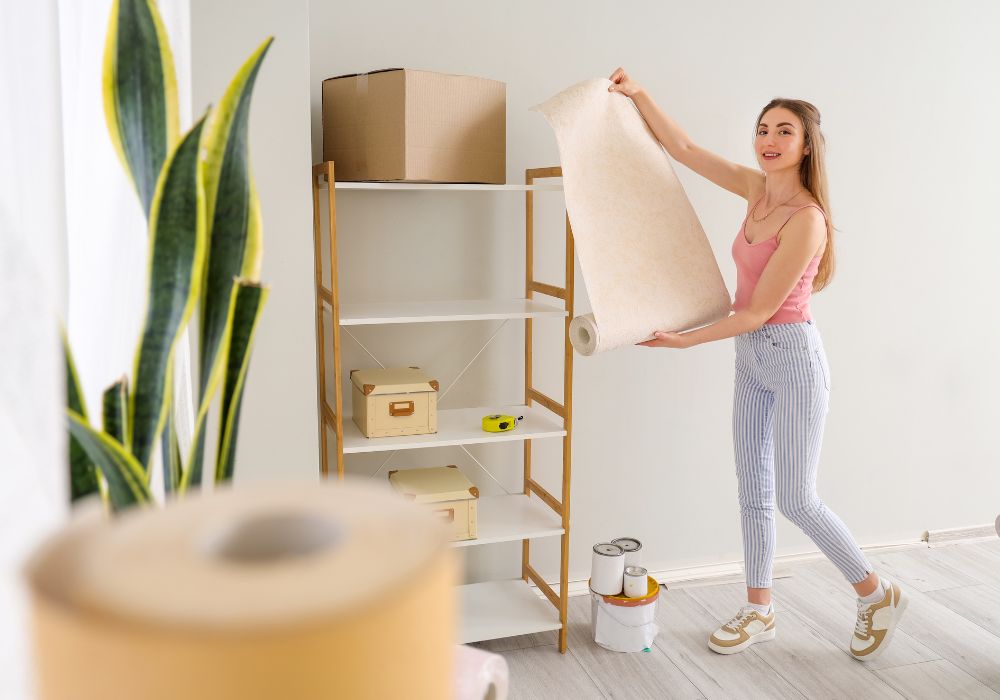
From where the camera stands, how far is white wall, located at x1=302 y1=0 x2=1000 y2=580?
2.56 m

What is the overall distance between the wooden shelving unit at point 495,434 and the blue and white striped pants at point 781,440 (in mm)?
510

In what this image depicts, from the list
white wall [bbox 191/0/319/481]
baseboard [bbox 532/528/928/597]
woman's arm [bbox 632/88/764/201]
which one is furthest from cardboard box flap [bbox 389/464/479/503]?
woman's arm [bbox 632/88/764/201]

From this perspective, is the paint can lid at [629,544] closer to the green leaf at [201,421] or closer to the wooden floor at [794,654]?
the wooden floor at [794,654]

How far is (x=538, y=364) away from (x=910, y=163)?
154 centimetres

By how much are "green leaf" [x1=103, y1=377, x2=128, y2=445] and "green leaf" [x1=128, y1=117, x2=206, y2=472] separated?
0.07 ft

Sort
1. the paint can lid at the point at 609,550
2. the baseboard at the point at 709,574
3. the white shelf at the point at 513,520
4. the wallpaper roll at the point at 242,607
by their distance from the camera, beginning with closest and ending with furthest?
the wallpaper roll at the point at 242,607, the white shelf at the point at 513,520, the paint can lid at the point at 609,550, the baseboard at the point at 709,574

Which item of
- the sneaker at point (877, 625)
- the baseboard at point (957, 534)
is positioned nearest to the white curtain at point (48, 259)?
the sneaker at point (877, 625)

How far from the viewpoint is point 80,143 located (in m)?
1.00

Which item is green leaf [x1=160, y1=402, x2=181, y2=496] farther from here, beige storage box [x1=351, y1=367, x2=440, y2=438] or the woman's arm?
the woman's arm

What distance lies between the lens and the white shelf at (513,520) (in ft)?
7.98

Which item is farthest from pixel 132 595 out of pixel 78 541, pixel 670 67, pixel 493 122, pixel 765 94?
pixel 765 94

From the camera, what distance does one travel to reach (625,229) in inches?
84.5

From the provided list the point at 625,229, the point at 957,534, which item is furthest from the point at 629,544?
the point at 957,534

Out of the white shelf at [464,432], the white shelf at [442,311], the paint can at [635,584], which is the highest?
the white shelf at [442,311]
